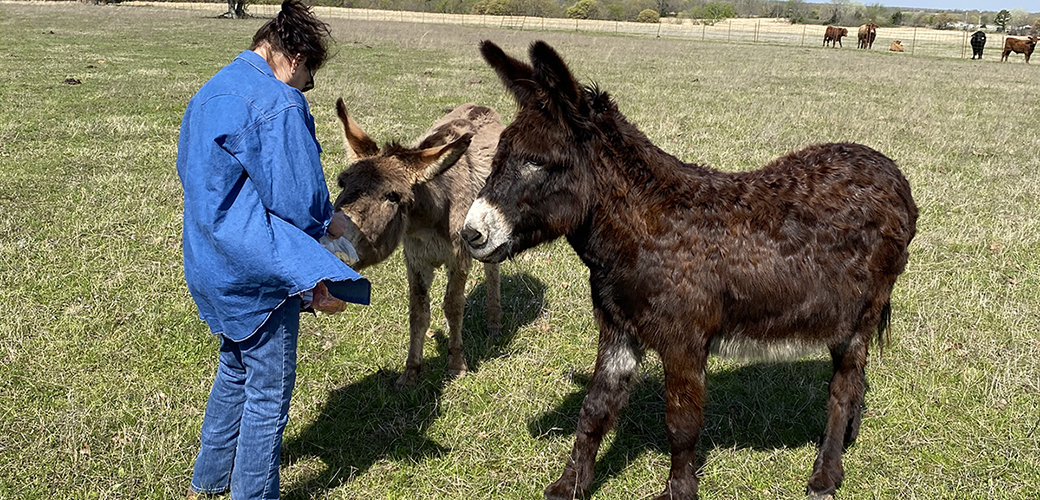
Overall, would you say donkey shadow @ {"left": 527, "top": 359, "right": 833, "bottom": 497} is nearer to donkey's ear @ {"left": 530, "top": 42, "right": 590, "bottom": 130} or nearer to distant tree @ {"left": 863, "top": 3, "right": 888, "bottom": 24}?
donkey's ear @ {"left": 530, "top": 42, "right": 590, "bottom": 130}

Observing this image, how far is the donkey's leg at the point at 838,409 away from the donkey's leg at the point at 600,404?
1084 mm

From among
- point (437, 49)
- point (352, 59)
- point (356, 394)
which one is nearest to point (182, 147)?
point (356, 394)

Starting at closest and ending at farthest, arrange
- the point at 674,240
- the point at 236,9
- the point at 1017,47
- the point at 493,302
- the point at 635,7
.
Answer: the point at 674,240 < the point at 493,302 < the point at 1017,47 < the point at 236,9 < the point at 635,7

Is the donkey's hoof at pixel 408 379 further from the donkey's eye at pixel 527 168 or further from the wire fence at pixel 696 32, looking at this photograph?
the wire fence at pixel 696 32

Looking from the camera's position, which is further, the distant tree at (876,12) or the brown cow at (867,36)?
the distant tree at (876,12)

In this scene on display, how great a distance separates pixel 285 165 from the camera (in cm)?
234

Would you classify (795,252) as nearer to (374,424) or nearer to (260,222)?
(260,222)

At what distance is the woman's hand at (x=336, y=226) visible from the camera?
2.88 metres

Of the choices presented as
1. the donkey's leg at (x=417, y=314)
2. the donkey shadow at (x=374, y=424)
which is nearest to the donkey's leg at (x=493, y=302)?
the donkey shadow at (x=374, y=424)

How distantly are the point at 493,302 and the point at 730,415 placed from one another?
2008 mm

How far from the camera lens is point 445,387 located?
170 inches

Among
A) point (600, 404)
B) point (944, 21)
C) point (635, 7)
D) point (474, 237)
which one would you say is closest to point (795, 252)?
point (600, 404)

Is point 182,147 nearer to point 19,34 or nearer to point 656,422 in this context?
point 656,422

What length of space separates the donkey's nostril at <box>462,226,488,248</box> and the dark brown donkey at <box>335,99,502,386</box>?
2.89 feet
